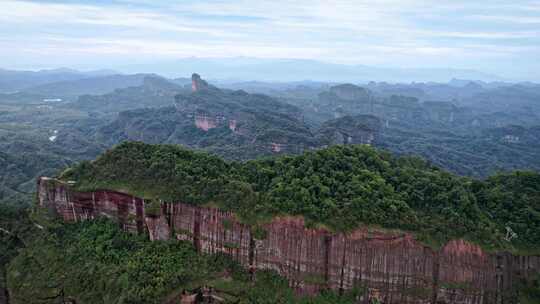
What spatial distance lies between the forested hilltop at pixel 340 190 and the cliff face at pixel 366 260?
27.5 inches

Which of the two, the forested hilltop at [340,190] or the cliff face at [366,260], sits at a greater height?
the forested hilltop at [340,190]

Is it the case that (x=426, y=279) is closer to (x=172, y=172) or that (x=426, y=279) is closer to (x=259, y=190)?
(x=259, y=190)

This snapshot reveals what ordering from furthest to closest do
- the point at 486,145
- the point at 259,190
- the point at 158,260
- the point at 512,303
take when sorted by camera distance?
the point at 486,145 < the point at 259,190 < the point at 158,260 < the point at 512,303

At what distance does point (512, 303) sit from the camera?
24906 millimetres

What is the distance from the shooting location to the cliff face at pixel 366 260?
25.1m

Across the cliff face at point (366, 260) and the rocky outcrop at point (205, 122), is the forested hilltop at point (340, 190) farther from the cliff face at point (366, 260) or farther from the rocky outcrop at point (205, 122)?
the rocky outcrop at point (205, 122)

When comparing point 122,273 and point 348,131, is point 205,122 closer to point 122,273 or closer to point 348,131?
point 348,131

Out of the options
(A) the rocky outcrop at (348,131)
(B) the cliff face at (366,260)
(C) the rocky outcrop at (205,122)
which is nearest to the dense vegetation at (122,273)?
(B) the cliff face at (366,260)

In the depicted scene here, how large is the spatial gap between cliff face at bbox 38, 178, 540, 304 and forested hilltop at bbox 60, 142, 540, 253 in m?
0.70

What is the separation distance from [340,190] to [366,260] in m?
5.25

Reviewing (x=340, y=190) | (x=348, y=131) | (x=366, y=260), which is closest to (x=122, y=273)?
(x=340, y=190)

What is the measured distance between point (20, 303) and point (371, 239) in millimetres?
24383

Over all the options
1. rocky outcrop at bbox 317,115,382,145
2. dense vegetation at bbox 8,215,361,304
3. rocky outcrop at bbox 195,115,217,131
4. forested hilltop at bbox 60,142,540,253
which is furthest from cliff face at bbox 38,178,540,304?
rocky outcrop at bbox 195,115,217,131

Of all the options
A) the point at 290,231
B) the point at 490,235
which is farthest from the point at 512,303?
the point at 290,231
